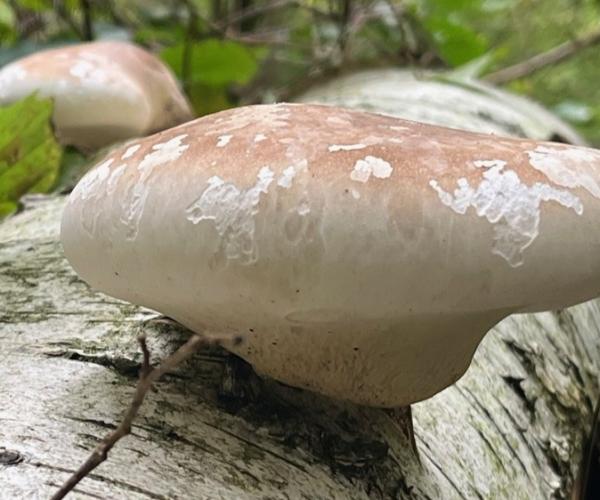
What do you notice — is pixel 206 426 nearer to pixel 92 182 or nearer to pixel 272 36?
pixel 92 182

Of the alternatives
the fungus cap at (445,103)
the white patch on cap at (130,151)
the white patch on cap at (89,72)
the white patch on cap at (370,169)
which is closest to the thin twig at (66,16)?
the fungus cap at (445,103)

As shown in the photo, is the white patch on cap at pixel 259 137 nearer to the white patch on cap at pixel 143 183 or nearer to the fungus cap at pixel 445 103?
the white patch on cap at pixel 143 183

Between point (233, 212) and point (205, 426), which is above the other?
point (233, 212)

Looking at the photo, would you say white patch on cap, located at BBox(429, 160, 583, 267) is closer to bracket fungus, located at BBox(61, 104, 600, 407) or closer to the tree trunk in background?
bracket fungus, located at BBox(61, 104, 600, 407)

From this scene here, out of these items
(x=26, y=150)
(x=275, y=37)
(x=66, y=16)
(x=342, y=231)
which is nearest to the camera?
(x=342, y=231)

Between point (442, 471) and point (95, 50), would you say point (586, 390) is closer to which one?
point (442, 471)

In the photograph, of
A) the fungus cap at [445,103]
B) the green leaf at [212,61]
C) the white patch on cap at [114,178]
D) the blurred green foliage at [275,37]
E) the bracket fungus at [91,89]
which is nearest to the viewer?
the white patch on cap at [114,178]

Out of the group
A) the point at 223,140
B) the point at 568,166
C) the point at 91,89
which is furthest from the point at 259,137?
the point at 91,89

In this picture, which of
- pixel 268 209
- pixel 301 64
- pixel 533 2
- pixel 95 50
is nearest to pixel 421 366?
pixel 268 209
